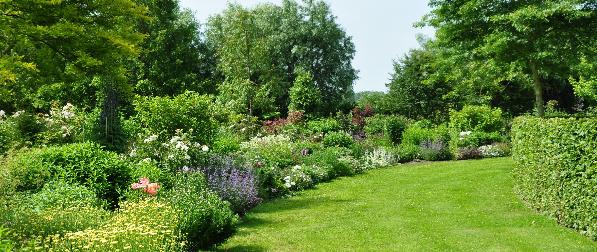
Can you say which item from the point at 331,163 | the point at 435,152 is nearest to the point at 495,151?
the point at 435,152

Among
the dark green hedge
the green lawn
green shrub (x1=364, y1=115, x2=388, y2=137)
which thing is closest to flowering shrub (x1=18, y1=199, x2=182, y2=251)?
the green lawn

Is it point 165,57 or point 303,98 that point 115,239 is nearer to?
point 303,98

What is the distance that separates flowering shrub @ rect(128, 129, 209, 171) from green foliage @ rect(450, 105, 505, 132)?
12.8 meters

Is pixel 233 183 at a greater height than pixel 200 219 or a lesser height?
greater

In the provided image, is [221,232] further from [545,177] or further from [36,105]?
[36,105]

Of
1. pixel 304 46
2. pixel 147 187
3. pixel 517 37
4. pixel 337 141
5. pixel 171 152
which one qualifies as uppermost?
pixel 304 46

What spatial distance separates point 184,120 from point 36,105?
1429 centimetres

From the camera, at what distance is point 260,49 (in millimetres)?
25672

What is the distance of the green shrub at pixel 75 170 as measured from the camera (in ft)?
26.5

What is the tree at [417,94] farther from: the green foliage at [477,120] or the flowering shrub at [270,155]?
the flowering shrub at [270,155]

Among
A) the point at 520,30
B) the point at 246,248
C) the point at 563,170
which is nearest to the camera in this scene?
the point at 246,248

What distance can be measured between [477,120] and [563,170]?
43.4 feet

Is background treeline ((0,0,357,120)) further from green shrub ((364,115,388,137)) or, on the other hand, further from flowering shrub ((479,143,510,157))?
flowering shrub ((479,143,510,157))

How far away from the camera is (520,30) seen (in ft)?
41.8
